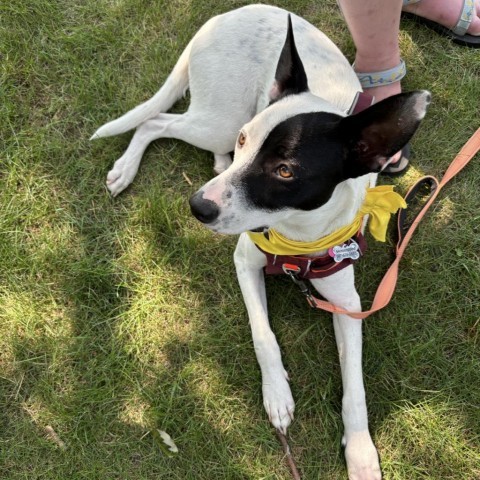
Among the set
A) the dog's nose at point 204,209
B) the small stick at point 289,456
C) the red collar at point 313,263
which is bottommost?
the small stick at point 289,456

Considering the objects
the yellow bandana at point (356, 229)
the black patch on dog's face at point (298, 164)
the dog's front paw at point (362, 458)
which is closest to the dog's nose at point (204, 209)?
the black patch on dog's face at point (298, 164)

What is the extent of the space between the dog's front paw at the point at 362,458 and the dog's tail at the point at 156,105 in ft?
8.02

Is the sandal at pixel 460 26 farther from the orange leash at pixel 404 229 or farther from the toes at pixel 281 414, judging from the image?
the toes at pixel 281 414

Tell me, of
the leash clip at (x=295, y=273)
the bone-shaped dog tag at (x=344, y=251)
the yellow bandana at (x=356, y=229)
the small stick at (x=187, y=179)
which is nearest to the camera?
the yellow bandana at (x=356, y=229)

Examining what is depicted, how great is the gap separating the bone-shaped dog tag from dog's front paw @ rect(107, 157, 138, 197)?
159 centimetres

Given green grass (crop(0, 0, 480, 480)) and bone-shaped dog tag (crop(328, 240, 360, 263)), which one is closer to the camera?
bone-shaped dog tag (crop(328, 240, 360, 263))

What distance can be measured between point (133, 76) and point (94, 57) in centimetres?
34

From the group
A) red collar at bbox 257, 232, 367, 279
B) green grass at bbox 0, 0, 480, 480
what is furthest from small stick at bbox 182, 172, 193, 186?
red collar at bbox 257, 232, 367, 279

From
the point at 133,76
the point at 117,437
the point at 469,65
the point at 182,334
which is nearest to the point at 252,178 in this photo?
the point at 182,334

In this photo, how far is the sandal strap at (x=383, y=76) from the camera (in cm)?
366

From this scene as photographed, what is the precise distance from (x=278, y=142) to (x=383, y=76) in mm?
1794

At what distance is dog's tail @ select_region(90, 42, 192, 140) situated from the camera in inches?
141

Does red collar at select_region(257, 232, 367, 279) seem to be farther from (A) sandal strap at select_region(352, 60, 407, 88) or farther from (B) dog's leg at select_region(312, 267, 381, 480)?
(A) sandal strap at select_region(352, 60, 407, 88)

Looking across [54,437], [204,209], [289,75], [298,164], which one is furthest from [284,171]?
[54,437]
